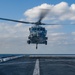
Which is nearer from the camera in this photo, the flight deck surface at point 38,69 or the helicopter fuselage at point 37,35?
the flight deck surface at point 38,69

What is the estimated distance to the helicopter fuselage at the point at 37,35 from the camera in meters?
59.8

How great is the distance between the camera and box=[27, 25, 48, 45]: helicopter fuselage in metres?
59.8

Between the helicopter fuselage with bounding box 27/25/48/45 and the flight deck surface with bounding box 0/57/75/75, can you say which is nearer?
the flight deck surface with bounding box 0/57/75/75

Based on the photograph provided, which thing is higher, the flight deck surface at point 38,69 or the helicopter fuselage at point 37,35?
the helicopter fuselage at point 37,35

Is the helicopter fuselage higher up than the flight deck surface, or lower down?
higher up

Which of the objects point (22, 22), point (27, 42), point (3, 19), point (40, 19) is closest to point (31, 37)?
point (27, 42)

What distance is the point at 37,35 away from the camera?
6031cm

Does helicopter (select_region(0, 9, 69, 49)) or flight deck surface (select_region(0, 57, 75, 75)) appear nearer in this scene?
flight deck surface (select_region(0, 57, 75, 75))

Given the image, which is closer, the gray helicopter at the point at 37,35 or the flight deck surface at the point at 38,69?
the flight deck surface at the point at 38,69

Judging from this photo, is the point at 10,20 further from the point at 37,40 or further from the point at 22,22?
the point at 37,40

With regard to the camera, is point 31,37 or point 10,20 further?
point 31,37

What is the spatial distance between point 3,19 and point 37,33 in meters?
19.2

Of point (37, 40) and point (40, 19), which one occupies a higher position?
point (40, 19)

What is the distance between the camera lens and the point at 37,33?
2388 inches
